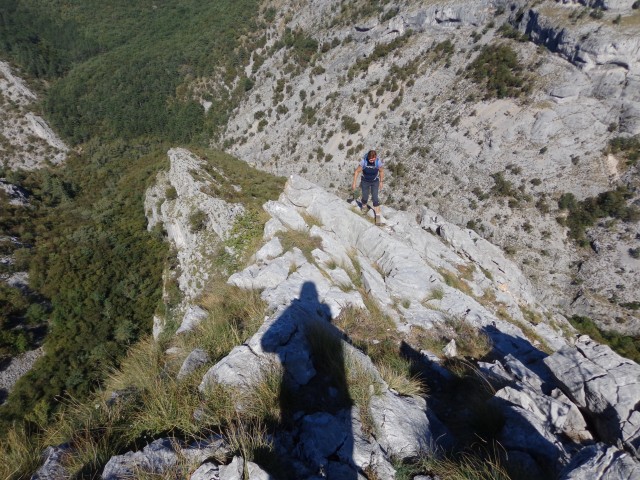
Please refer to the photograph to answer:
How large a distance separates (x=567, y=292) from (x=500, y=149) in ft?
53.9

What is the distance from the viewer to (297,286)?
8.90 meters

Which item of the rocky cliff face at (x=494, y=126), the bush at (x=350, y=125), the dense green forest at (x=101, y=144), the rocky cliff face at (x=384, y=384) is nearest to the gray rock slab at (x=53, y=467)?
the rocky cliff face at (x=384, y=384)

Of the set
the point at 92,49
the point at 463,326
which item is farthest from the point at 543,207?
the point at 92,49

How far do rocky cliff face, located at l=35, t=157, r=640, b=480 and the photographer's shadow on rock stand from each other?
2cm

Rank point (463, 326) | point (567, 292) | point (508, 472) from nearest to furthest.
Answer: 1. point (508, 472)
2. point (463, 326)
3. point (567, 292)

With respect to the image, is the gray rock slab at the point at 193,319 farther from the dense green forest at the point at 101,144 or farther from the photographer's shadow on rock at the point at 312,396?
the photographer's shadow on rock at the point at 312,396

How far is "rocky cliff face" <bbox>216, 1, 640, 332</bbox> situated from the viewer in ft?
93.2

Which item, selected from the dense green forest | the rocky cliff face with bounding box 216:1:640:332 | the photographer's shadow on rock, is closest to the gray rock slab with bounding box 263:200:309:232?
the photographer's shadow on rock

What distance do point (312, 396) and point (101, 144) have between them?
3109 inches

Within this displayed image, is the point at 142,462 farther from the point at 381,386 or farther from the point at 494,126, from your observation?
the point at 494,126

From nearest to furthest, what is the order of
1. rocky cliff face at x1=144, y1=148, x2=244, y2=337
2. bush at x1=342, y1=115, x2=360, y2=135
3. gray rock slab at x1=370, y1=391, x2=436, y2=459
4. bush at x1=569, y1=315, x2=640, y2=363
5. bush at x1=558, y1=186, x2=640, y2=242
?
gray rock slab at x1=370, y1=391, x2=436, y2=459, rocky cliff face at x1=144, y1=148, x2=244, y2=337, bush at x1=569, y1=315, x2=640, y2=363, bush at x1=558, y1=186, x2=640, y2=242, bush at x1=342, y1=115, x2=360, y2=135

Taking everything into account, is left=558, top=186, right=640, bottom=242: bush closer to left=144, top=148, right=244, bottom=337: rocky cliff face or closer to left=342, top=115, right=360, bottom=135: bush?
left=342, top=115, right=360, bottom=135: bush

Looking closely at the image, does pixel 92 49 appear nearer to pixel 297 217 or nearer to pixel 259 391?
pixel 297 217

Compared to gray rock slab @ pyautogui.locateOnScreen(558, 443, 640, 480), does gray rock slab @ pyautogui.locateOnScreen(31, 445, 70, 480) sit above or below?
above
